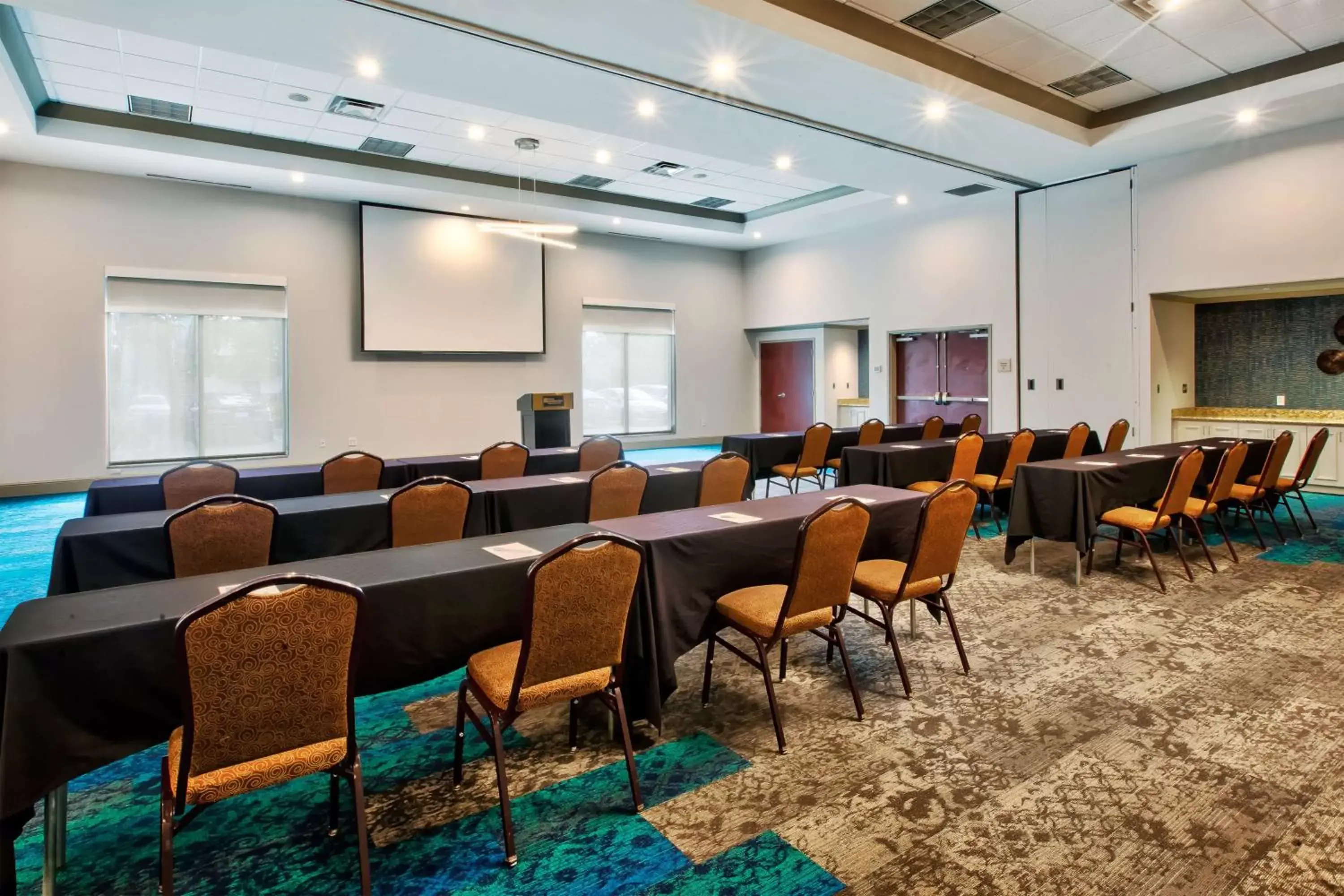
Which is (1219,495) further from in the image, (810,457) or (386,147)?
(386,147)

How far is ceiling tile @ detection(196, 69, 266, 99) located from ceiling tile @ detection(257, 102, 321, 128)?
27 cm

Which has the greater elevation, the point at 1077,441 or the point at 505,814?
the point at 1077,441

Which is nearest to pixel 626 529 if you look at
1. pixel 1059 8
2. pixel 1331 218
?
pixel 1059 8

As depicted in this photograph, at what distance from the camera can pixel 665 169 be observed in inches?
383

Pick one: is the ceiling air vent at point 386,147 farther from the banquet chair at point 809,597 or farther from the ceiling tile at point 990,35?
the banquet chair at point 809,597

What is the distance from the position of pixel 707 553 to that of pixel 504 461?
3346mm

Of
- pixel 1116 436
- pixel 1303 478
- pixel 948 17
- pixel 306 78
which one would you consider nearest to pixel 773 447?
pixel 1116 436

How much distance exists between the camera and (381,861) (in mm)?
2141

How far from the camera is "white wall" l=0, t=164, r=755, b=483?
8.39 metres

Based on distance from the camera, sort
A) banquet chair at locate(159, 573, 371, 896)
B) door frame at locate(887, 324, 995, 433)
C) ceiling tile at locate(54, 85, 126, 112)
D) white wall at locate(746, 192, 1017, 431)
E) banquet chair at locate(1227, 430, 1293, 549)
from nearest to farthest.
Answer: banquet chair at locate(159, 573, 371, 896) → banquet chair at locate(1227, 430, 1293, 549) → ceiling tile at locate(54, 85, 126, 112) → white wall at locate(746, 192, 1017, 431) → door frame at locate(887, 324, 995, 433)

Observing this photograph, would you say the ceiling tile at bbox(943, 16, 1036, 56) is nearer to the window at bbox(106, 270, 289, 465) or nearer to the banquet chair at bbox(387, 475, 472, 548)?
the banquet chair at bbox(387, 475, 472, 548)

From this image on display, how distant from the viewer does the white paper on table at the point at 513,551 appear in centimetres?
267

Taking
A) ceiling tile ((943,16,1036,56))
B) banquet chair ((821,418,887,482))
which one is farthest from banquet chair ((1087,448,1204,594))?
ceiling tile ((943,16,1036,56))

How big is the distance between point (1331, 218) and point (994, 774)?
25.6ft
